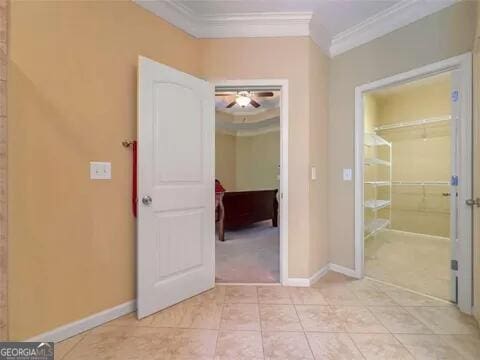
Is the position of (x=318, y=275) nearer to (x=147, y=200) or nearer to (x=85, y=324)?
(x=147, y=200)

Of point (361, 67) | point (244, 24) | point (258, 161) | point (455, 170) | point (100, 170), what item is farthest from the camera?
point (258, 161)

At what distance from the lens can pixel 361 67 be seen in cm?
268

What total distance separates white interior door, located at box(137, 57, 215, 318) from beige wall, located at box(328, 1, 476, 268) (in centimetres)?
141

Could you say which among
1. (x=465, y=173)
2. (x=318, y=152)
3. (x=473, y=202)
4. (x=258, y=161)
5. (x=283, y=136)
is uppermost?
(x=258, y=161)

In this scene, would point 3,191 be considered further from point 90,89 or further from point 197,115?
point 197,115

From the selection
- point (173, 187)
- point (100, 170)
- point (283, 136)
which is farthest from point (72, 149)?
point (283, 136)

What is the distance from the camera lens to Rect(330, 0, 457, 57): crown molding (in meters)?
2.17

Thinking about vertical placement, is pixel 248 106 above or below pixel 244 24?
above

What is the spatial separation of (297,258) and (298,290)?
29 centimetres

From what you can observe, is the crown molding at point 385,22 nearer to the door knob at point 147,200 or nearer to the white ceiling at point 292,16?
the white ceiling at point 292,16

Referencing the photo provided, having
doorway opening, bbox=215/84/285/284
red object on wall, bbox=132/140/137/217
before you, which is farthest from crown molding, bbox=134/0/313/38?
red object on wall, bbox=132/140/137/217

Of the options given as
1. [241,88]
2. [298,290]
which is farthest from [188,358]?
[241,88]

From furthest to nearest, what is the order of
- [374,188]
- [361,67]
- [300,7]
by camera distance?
[374,188]
[361,67]
[300,7]

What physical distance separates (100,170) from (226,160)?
600 cm
